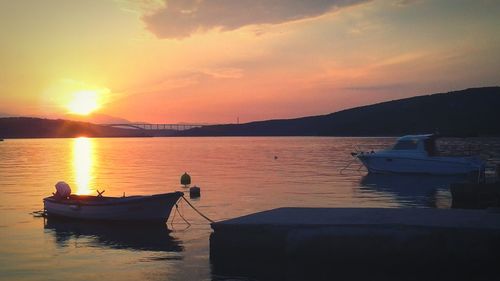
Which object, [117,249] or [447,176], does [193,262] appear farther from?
[447,176]

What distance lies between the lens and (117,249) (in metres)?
16.5

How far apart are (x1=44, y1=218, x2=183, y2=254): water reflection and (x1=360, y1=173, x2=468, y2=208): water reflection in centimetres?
1296

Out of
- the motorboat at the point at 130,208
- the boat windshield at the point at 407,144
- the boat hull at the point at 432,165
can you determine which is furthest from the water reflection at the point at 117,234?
the boat windshield at the point at 407,144

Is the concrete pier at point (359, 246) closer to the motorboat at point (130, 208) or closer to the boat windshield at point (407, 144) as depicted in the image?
the motorboat at point (130, 208)

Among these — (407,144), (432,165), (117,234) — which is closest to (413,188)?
(432,165)

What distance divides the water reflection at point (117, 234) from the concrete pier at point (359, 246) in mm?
2759

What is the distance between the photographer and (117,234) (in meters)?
19.0

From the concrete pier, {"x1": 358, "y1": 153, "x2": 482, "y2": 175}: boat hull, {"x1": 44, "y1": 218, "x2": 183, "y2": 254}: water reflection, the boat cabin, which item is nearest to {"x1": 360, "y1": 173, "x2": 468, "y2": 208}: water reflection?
{"x1": 358, "y1": 153, "x2": 482, "y2": 175}: boat hull

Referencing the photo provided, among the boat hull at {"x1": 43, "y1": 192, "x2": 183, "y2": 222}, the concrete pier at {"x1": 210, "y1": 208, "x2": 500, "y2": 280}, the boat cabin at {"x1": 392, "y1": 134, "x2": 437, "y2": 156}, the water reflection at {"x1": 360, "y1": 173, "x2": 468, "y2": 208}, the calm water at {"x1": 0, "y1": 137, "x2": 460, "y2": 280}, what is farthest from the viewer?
the boat cabin at {"x1": 392, "y1": 134, "x2": 437, "y2": 156}

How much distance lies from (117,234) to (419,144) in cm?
2781

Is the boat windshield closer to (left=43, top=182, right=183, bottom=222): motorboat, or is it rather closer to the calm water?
the calm water

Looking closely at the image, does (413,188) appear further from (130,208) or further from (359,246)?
(359,246)

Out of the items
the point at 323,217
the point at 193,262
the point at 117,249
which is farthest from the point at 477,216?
the point at 117,249

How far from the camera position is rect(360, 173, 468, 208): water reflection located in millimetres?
27359
